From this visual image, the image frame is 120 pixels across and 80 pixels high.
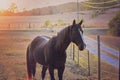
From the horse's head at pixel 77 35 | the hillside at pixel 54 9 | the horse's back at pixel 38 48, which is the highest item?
the hillside at pixel 54 9

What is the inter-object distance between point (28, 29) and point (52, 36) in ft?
1.13

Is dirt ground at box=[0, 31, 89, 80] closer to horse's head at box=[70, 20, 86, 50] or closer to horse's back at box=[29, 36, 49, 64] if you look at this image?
horse's back at box=[29, 36, 49, 64]

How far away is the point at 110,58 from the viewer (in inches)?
117

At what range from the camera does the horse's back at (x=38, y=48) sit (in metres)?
3.06

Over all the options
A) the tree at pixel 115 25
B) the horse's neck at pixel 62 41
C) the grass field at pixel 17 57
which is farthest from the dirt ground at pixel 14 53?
the tree at pixel 115 25

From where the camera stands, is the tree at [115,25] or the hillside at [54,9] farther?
the hillside at [54,9]

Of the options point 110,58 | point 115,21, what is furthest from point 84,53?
point 115,21

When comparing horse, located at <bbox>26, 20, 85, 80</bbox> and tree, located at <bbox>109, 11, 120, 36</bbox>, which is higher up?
tree, located at <bbox>109, 11, 120, 36</bbox>

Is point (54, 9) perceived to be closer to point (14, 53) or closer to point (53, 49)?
point (53, 49)

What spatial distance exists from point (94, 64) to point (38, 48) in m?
0.65

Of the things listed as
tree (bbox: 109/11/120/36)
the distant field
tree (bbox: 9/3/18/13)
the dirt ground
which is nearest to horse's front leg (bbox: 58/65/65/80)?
the dirt ground

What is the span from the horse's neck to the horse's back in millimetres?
247

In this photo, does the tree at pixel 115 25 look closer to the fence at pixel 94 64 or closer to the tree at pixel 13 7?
the fence at pixel 94 64

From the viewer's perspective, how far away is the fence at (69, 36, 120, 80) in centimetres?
299
